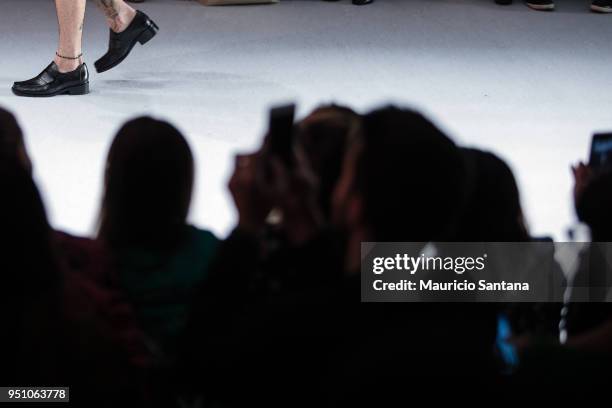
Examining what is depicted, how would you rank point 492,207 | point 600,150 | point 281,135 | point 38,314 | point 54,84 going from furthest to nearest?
point 54,84
point 600,150
point 492,207
point 281,135
point 38,314

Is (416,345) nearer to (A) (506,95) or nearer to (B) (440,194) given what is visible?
(B) (440,194)

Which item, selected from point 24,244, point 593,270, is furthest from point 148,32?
point 24,244

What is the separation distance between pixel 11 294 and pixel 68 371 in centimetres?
10

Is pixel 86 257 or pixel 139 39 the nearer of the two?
pixel 86 257

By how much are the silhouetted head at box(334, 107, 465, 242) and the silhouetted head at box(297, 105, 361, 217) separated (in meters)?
0.20

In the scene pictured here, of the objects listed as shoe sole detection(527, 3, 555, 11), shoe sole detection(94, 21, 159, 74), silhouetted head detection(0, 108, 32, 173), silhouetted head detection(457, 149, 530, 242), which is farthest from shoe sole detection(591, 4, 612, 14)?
silhouetted head detection(0, 108, 32, 173)

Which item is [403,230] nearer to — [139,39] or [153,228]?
[153,228]

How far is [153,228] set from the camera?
1.31 m

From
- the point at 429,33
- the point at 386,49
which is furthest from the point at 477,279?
the point at 429,33

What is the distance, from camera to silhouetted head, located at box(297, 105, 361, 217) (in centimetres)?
135

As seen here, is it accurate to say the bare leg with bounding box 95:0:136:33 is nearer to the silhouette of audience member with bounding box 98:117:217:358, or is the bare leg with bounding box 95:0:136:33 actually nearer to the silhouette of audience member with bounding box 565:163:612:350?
the silhouette of audience member with bounding box 98:117:217:358

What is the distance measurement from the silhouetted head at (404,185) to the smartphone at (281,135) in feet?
0.36

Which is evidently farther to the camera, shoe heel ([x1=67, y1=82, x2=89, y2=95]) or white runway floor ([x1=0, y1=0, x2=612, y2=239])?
shoe heel ([x1=67, y1=82, x2=89, y2=95])

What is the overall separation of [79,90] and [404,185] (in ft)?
7.29
